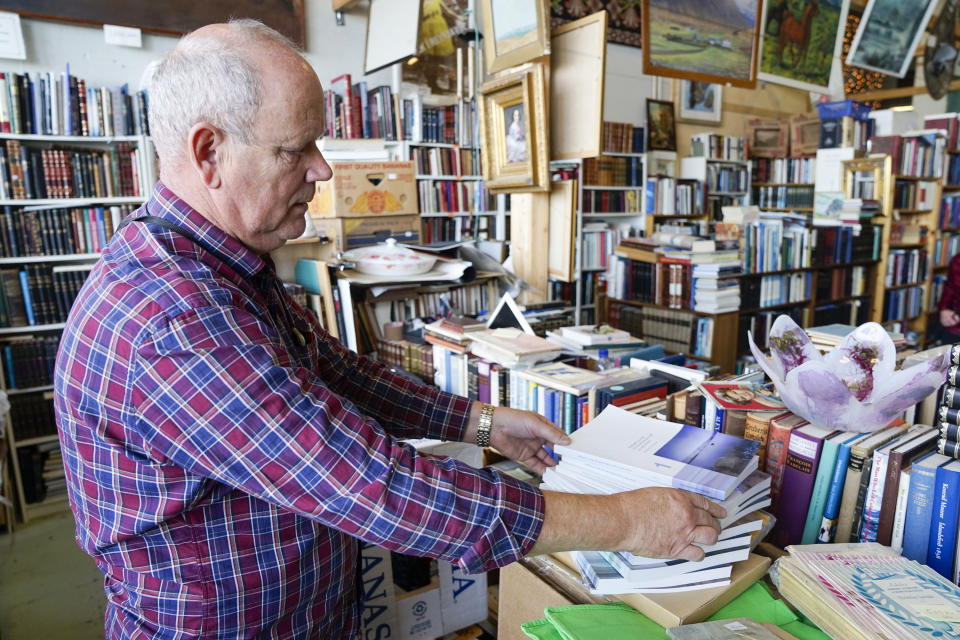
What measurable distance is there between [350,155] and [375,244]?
42 centimetres

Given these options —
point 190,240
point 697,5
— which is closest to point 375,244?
point 697,5

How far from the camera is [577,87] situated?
237 centimetres

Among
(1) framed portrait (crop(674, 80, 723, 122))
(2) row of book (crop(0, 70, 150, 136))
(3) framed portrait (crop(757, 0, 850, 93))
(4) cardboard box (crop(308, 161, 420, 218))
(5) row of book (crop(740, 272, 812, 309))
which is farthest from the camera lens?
(1) framed portrait (crop(674, 80, 723, 122))

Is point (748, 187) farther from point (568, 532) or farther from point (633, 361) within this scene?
point (568, 532)

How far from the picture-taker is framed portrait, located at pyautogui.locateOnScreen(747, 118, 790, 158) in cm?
655

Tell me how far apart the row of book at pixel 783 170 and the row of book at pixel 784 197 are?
9 cm

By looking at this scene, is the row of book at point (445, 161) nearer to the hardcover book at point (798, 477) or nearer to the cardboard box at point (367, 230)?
the cardboard box at point (367, 230)

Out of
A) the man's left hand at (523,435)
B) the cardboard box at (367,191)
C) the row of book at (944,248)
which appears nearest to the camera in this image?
the man's left hand at (523,435)

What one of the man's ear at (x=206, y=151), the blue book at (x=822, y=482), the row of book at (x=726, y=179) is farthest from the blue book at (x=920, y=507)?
the row of book at (x=726, y=179)

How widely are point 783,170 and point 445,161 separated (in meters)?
3.78

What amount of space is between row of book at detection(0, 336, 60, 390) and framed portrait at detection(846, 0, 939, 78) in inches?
182

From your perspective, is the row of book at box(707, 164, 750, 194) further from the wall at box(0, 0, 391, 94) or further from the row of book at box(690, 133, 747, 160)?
the wall at box(0, 0, 391, 94)

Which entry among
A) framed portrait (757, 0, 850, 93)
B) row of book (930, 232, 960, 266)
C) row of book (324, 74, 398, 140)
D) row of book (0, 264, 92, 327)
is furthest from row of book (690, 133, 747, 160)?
row of book (0, 264, 92, 327)

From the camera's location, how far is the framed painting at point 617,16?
5.52 meters
